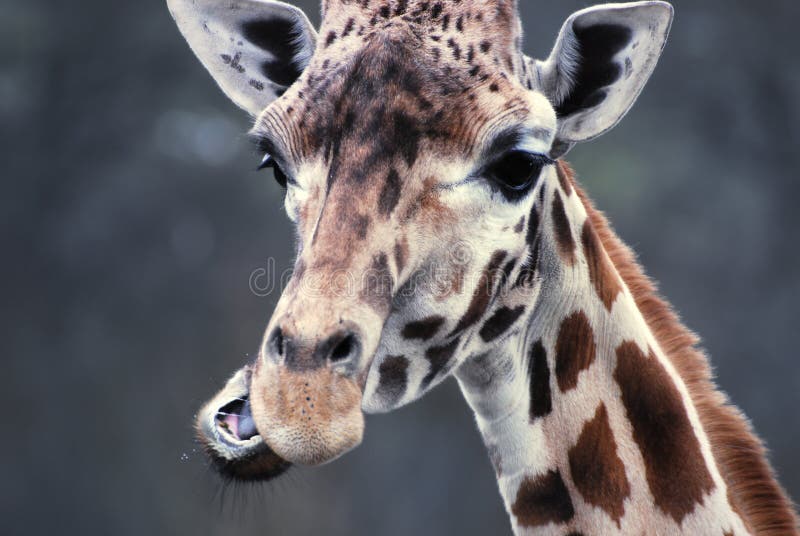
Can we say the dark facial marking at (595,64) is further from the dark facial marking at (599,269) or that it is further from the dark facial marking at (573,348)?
the dark facial marking at (573,348)

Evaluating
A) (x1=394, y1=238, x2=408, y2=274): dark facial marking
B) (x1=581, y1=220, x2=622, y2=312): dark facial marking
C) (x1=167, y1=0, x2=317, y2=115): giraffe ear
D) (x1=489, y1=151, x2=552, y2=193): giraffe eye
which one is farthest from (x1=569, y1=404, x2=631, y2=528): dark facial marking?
(x1=167, y1=0, x2=317, y2=115): giraffe ear

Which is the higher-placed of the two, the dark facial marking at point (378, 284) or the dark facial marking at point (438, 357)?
the dark facial marking at point (378, 284)

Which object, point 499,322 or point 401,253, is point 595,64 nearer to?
point 499,322

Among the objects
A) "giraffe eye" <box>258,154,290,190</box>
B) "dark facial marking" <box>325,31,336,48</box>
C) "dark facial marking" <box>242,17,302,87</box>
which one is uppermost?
"dark facial marking" <box>242,17,302,87</box>

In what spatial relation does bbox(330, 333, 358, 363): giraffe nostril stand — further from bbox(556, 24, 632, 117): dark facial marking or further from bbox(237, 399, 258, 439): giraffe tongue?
bbox(556, 24, 632, 117): dark facial marking

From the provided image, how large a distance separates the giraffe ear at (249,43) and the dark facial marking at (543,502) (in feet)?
4.97

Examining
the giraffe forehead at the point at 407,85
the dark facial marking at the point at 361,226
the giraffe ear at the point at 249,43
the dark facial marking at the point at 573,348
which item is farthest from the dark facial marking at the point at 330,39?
the dark facial marking at the point at 573,348

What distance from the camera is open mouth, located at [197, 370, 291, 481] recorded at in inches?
80.0

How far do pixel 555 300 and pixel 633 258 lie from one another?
58cm

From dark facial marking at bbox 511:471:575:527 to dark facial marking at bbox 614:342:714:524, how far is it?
10.4 inches

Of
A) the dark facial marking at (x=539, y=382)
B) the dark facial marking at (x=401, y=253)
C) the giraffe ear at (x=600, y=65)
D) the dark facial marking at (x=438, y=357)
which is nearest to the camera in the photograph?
the dark facial marking at (x=401, y=253)

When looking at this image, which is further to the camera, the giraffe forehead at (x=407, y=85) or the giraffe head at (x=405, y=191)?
the giraffe forehead at (x=407, y=85)

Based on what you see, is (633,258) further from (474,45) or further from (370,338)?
(370,338)

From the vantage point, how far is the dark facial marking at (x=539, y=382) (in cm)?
270
